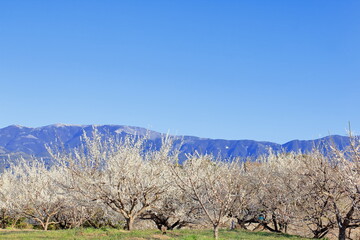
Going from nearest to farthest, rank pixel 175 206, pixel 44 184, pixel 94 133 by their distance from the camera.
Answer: pixel 94 133
pixel 175 206
pixel 44 184

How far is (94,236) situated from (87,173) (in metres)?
4.88

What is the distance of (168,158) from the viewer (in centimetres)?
2616

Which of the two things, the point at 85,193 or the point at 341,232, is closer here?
the point at 341,232

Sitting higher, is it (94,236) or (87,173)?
(87,173)

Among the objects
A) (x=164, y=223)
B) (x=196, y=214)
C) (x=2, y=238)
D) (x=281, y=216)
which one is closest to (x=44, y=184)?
(x=164, y=223)

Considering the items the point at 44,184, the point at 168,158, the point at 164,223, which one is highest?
the point at 168,158

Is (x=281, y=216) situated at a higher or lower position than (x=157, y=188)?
lower

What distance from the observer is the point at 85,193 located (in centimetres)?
2359

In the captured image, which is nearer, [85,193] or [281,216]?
[85,193]

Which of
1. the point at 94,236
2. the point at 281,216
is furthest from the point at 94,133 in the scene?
the point at 281,216

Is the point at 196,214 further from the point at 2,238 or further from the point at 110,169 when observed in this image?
the point at 2,238

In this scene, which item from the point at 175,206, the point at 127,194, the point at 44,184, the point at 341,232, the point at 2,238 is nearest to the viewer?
the point at 2,238

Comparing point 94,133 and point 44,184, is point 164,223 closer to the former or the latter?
point 94,133

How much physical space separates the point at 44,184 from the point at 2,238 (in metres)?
17.2
